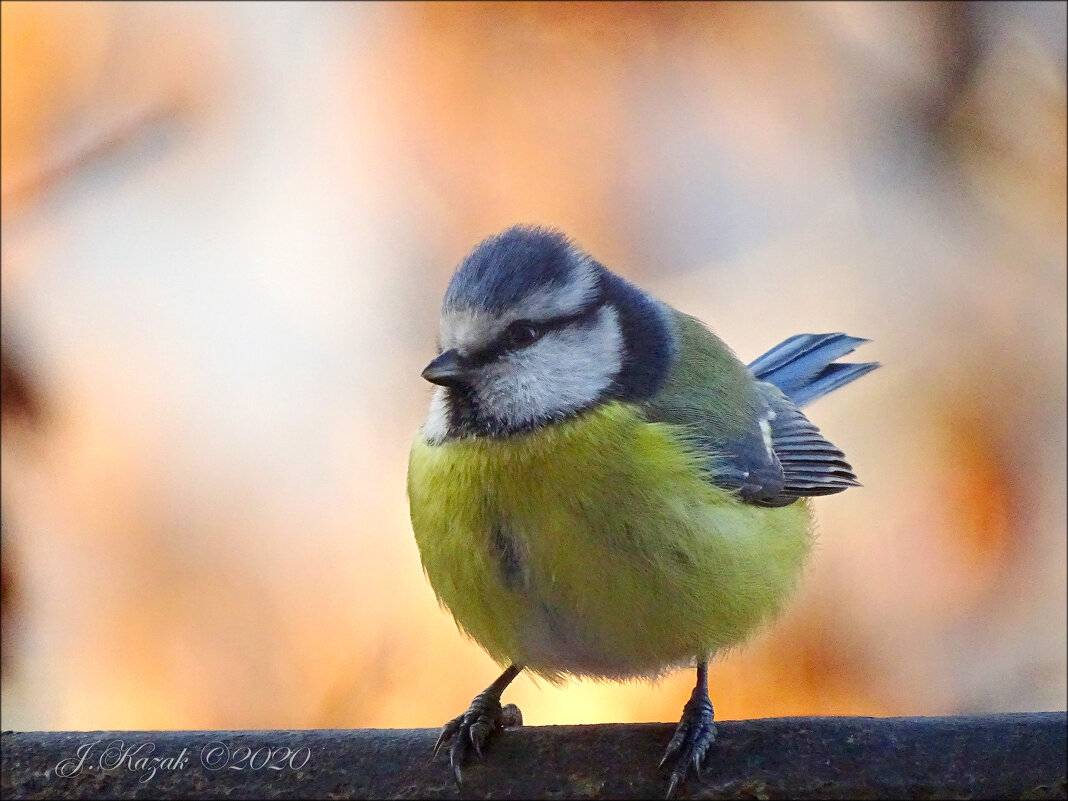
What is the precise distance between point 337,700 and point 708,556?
659 mm

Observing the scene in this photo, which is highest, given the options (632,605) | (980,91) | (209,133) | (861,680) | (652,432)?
(209,133)

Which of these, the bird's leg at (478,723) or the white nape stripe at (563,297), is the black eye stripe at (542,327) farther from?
the bird's leg at (478,723)

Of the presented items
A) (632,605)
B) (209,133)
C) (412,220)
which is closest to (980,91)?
(412,220)

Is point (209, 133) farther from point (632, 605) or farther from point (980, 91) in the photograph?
point (980, 91)

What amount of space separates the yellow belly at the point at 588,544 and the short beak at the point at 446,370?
0.08 meters

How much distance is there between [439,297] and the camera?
62.8 inches

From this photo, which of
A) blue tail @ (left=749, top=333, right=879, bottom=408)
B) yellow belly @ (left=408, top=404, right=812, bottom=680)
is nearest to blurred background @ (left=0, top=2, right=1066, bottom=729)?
blue tail @ (left=749, top=333, right=879, bottom=408)

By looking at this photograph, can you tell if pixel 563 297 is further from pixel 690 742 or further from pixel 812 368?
pixel 812 368

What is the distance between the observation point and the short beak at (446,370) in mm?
1032

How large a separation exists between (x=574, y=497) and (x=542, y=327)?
0.19 m

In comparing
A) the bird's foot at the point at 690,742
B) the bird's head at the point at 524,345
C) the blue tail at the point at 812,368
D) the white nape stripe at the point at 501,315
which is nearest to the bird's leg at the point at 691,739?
the bird's foot at the point at 690,742

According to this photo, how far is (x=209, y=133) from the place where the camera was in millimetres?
1651

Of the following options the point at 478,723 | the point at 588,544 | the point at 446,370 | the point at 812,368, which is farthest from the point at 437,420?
the point at 812,368

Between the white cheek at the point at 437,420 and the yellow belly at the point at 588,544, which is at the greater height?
the white cheek at the point at 437,420
